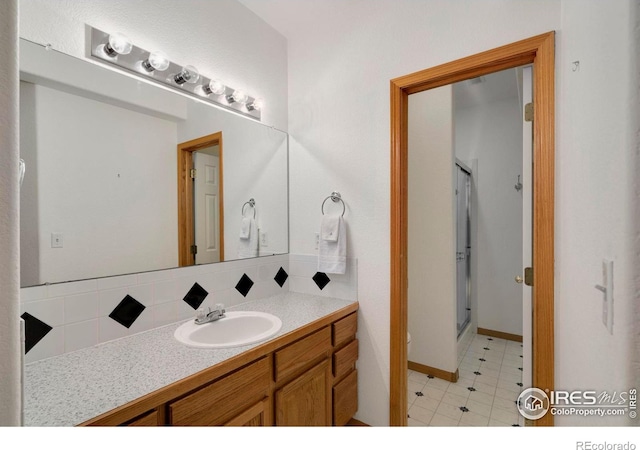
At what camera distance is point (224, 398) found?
3.57 feet

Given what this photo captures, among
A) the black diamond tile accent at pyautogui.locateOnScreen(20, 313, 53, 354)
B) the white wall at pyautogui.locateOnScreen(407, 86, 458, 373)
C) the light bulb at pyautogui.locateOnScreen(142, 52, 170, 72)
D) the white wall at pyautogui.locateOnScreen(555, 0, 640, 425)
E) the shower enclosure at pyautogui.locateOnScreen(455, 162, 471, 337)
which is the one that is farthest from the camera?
the shower enclosure at pyautogui.locateOnScreen(455, 162, 471, 337)

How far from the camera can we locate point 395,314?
5.64 ft

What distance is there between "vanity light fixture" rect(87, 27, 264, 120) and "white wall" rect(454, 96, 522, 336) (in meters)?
2.62

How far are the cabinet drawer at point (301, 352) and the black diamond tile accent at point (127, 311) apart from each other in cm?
65

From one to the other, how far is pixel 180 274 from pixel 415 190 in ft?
6.36

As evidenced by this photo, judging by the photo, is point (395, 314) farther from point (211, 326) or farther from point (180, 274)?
point (180, 274)

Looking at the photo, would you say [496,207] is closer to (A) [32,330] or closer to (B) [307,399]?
(B) [307,399]

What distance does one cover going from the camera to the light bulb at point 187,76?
60.9 inches

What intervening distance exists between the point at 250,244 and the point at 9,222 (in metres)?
1.61

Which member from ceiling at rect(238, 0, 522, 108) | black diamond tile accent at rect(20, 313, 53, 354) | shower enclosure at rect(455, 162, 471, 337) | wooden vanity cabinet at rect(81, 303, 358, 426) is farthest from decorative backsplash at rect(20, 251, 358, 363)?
shower enclosure at rect(455, 162, 471, 337)

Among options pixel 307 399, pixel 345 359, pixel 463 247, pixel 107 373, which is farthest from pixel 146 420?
pixel 463 247

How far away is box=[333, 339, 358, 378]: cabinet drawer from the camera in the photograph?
166 centimetres

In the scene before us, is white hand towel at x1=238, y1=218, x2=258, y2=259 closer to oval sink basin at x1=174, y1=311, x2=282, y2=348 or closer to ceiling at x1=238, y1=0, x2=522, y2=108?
oval sink basin at x1=174, y1=311, x2=282, y2=348
